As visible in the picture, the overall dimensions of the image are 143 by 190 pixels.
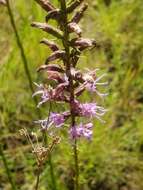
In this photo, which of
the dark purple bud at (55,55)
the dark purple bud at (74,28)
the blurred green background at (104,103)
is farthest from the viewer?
the blurred green background at (104,103)

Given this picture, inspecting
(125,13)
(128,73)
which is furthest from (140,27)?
(128,73)

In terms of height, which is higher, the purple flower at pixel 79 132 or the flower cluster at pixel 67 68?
the flower cluster at pixel 67 68

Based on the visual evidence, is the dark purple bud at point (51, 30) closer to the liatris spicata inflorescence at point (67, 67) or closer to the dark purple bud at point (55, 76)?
the liatris spicata inflorescence at point (67, 67)

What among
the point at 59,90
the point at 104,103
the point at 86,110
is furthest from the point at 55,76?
the point at 104,103

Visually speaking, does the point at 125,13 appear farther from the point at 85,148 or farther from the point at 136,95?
the point at 85,148

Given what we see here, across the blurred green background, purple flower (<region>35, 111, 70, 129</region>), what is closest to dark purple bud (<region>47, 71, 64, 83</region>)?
purple flower (<region>35, 111, 70, 129</region>)

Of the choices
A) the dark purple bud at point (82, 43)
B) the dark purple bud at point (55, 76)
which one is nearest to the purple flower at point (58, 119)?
the dark purple bud at point (55, 76)
